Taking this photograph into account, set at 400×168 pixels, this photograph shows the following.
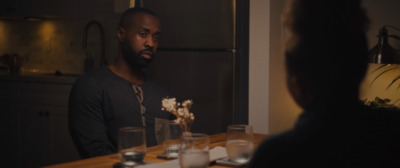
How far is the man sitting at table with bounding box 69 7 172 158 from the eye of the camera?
1875 mm

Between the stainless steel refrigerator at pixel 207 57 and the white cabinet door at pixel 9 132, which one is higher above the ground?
the stainless steel refrigerator at pixel 207 57

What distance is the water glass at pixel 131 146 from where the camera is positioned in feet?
3.78

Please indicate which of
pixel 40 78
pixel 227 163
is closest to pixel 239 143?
pixel 227 163

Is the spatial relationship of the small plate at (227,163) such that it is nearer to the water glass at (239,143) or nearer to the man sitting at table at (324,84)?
the water glass at (239,143)

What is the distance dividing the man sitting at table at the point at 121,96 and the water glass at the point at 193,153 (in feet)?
2.63

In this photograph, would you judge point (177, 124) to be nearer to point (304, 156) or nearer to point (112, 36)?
point (304, 156)

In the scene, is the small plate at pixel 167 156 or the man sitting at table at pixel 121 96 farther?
the man sitting at table at pixel 121 96

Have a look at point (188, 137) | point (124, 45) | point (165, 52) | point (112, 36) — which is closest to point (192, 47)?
point (165, 52)

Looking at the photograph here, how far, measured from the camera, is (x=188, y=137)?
109 cm

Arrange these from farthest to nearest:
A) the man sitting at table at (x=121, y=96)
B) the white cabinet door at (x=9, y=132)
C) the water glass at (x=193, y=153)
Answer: the white cabinet door at (x=9, y=132)
the man sitting at table at (x=121, y=96)
the water glass at (x=193, y=153)

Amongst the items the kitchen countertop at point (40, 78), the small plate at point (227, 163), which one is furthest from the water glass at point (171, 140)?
the kitchen countertop at point (40, 78)

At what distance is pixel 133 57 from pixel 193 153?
110 cm

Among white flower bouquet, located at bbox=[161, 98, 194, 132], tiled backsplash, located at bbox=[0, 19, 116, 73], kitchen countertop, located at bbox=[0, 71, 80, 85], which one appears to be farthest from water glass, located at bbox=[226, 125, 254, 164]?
tiled backsplash, located at bbox=[0, 19, 116, 73]

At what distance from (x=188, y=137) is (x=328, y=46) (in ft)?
2.55
